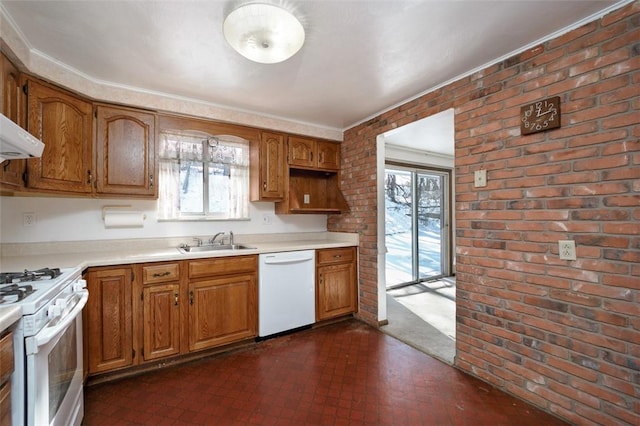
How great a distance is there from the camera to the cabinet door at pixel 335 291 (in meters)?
3.02

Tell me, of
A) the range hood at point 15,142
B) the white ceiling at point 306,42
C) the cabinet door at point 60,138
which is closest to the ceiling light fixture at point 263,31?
the white ceiling at point 306,42

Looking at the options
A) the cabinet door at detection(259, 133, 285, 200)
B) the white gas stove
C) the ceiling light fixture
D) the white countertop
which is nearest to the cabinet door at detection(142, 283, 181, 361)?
the white countertop

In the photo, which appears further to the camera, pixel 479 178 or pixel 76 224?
pixel 76 224

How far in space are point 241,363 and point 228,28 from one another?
2.40 metres

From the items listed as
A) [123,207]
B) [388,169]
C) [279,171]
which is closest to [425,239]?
[388,169]

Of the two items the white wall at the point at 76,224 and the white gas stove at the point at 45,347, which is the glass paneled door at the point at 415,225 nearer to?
Answer: the white wall at the point at 76,224

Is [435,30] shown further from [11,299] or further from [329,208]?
[11,299]

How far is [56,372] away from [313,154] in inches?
109

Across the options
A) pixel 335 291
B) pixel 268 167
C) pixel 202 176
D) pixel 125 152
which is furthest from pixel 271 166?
pixel 335 291

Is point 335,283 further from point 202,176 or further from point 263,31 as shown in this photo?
point 263,31

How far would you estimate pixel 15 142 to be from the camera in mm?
1132

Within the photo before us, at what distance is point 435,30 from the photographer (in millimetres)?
1669

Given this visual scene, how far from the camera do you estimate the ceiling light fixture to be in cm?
138

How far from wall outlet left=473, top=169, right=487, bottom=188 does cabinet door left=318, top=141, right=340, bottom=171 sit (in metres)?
1.75
